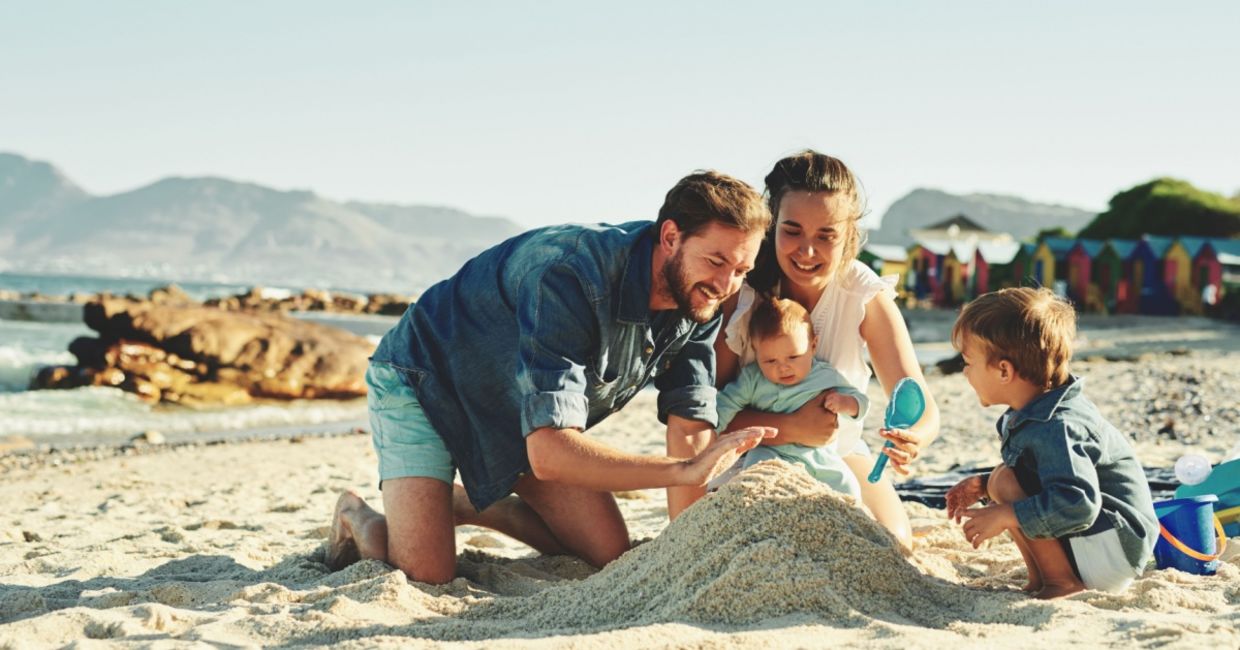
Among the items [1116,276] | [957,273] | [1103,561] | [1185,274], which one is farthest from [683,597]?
[957,273]

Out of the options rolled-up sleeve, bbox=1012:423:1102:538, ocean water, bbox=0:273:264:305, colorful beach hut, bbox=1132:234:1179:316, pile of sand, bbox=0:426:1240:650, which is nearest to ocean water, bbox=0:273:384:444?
Answer: pile of sand, bbox=0:426:1240:650

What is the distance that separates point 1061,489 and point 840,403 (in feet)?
3.41

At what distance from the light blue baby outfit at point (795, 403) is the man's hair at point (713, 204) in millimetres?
938

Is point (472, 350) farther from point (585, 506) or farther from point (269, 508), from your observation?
point (269, 508)

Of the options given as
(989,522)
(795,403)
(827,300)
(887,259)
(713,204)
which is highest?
(887,259)

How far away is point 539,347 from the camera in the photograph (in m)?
3.40

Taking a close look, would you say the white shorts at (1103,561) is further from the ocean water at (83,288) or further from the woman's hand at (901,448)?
the ocean water at (83,288)

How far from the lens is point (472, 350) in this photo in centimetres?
392

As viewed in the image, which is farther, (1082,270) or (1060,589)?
(1082,270)

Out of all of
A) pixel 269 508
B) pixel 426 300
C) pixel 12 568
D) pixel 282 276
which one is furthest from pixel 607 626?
pixel 282 276

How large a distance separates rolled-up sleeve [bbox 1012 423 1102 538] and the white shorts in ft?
0.24

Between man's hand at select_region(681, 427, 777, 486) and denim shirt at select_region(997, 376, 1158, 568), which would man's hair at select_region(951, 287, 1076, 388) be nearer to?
denim shirt at select_region(997, 376, 1158, 568)

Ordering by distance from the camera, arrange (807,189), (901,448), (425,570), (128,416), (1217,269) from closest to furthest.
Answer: (901,448) < (425,570) < (807,189) < (128,416) < (1217,269)

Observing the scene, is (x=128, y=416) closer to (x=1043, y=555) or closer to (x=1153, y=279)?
(x=1043, y=555)
